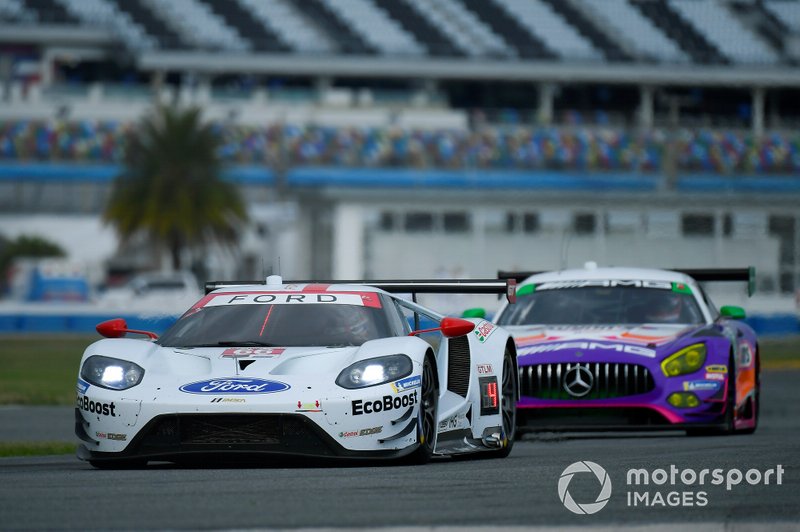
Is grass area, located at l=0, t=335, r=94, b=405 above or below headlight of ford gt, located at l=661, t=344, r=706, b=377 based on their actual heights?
below

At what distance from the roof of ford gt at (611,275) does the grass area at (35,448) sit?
145 inches

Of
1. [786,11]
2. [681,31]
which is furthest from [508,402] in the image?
[786,11]

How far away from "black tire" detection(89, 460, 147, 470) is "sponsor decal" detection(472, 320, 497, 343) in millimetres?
2019

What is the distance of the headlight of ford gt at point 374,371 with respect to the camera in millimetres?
7594

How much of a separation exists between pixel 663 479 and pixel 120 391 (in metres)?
2.59

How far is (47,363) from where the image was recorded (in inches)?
1005

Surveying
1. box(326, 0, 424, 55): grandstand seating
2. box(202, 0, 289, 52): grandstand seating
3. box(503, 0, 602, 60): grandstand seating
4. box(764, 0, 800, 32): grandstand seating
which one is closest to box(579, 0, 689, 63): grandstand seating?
box(503, 0, 602, 60): grandstand seating

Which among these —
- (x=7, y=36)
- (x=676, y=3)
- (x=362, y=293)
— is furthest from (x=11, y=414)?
(x=676, y=3)

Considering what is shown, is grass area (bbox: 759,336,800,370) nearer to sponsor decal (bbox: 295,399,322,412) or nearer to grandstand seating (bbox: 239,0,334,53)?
sponsor decal (bbox: 295,399,322,412)

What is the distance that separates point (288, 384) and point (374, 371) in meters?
0.42

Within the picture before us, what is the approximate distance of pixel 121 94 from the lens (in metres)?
62.9

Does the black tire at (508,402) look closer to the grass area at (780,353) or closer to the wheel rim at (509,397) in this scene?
the wheel rim at (509,397)

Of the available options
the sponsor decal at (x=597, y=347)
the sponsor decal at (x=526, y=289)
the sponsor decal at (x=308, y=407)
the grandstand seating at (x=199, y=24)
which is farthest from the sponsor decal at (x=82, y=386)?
the grandstand seating at (x=199, y=24)
